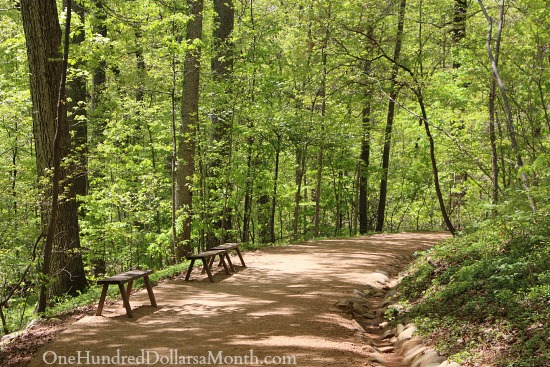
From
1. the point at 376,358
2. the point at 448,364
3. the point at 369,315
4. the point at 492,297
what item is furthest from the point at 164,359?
the point at 492,297

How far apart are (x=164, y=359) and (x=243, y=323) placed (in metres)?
1.45

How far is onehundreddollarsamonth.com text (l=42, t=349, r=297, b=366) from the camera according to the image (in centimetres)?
479

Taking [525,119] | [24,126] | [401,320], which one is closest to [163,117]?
[24,126]

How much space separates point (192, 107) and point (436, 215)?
43.2 feet

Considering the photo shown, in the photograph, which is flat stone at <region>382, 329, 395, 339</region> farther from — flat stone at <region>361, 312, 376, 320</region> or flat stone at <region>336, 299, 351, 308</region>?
flat stone at <region>336, 299, 351, 308</region>

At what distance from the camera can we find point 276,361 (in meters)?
4.79

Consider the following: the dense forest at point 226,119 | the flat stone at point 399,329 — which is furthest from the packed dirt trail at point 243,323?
the dense forest at point 226,119

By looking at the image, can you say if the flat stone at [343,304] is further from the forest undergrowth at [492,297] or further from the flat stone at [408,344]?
the flat stone at [408,344]

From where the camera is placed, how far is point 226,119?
44.7ft

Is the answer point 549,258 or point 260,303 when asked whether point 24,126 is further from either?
point 549,258

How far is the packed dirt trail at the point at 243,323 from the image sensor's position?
5.02m

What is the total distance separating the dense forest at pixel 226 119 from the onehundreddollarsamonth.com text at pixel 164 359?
5.84 feet

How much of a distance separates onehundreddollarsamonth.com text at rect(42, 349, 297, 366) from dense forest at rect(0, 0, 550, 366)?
1779mm

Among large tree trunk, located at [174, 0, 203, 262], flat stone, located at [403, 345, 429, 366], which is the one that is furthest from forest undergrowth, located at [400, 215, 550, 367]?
large tree trunk, located at [174, 0, 203, 262]
